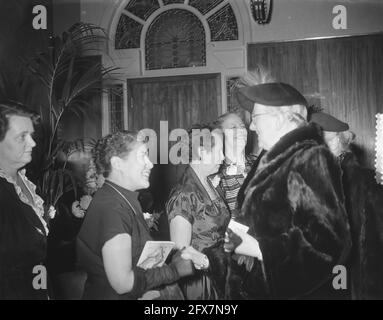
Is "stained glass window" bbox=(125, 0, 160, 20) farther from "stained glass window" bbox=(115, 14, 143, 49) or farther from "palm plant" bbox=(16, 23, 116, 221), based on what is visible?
"palm plant" bbox=(16, 23, 116, 221)

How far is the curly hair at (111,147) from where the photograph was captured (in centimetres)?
236

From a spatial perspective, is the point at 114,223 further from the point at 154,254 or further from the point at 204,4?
the point at 204,4

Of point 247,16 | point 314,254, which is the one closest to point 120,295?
point 314,254

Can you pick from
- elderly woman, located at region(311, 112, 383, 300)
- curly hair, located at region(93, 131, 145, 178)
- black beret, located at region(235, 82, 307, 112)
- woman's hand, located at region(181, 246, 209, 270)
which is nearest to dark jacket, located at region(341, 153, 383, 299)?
elderly woman, located at region(311, 112, 383, 300)

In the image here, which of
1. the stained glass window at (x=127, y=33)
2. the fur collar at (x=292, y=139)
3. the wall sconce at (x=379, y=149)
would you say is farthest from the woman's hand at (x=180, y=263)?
the stained glass window at (x=127, y=33)

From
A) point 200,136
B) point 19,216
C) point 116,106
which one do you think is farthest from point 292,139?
point 19,216

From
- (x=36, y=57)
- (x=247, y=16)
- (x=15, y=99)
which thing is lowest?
(x=15, y=99)

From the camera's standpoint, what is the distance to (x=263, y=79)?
97.6 inches

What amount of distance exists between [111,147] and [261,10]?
3.61 ft

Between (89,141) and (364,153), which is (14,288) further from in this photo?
(364,153)

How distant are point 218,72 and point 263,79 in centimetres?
26

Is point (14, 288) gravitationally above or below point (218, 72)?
below

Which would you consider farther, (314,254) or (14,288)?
(14,288)

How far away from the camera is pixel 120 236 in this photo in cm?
222
